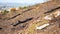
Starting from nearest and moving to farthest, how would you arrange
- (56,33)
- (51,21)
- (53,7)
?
(56,33) < (51,21) < (53,7)

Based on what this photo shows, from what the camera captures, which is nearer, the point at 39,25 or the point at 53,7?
the point at 39,25

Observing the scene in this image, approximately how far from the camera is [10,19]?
17.9 metres

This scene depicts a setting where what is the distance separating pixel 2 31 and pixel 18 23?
61.2 inches

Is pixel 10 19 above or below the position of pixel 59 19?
below

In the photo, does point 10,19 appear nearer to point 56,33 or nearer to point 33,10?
point 33,10

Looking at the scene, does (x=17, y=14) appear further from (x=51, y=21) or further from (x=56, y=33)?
(x=56, y=33)

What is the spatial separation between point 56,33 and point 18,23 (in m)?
5.28

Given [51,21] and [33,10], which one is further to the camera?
[33,10]

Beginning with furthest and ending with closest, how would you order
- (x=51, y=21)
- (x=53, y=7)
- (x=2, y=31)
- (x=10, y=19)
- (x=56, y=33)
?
(x=10, y=19)
(x=53, y=7)
(x=2, y=31)
(x=51, y=21)
(x=56, y=33)

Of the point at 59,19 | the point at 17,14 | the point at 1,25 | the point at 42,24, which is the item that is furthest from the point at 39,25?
the point at 17,14

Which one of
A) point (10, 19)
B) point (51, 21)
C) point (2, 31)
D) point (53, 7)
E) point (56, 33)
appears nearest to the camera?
point (56, 33)

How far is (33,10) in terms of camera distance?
720 inches

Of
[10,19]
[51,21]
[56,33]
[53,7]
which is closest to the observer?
[56,33]

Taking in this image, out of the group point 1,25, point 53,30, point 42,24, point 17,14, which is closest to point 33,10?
point 17,14
